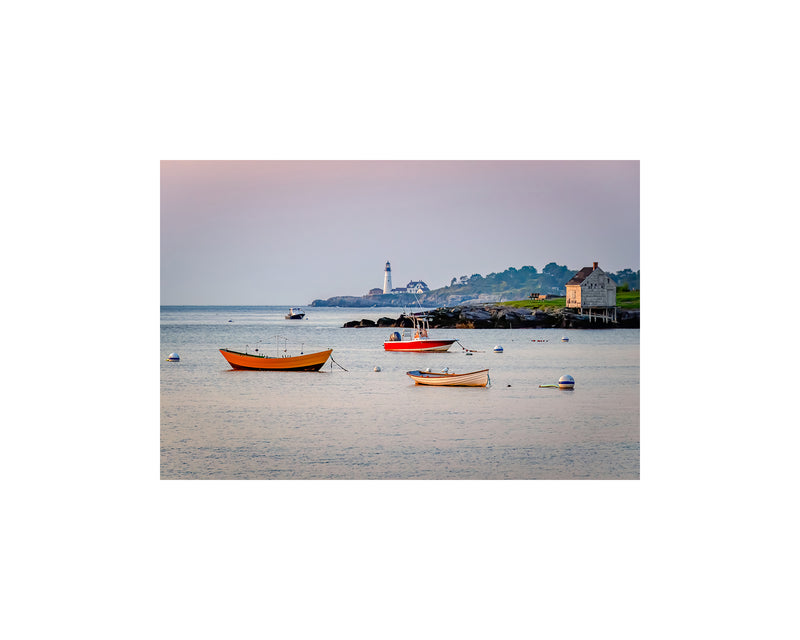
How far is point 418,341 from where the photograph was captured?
29.0 ft

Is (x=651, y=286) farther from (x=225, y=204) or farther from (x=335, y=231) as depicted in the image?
(x=225, y=204)

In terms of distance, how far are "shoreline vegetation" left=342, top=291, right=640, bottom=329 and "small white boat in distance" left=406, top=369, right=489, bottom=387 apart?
1.96 ft

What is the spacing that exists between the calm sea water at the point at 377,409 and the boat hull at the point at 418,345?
0.30 feet

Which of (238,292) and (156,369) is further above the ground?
(238,292)

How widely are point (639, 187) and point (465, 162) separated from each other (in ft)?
5.67

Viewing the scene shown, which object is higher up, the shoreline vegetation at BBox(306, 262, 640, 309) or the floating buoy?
the shoreline vegetation at BBox(306, 262, 640, 309)

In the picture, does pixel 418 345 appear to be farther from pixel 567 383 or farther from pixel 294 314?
pixel 567 383

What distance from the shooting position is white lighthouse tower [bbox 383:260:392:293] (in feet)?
28.1

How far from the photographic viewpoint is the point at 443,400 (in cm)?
820

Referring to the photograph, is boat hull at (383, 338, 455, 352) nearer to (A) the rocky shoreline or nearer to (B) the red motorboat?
(B) the red motorboat

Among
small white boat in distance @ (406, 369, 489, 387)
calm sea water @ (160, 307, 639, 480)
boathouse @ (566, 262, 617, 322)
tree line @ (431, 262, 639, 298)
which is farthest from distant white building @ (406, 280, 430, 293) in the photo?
boathouse @ (566, 262, 617, 322)

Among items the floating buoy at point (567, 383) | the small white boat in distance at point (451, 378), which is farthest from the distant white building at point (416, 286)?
the floating buoy at point (567, 383)

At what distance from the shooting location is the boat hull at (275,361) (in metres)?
8.50

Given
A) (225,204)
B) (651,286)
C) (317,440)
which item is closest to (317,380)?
(317,440)
